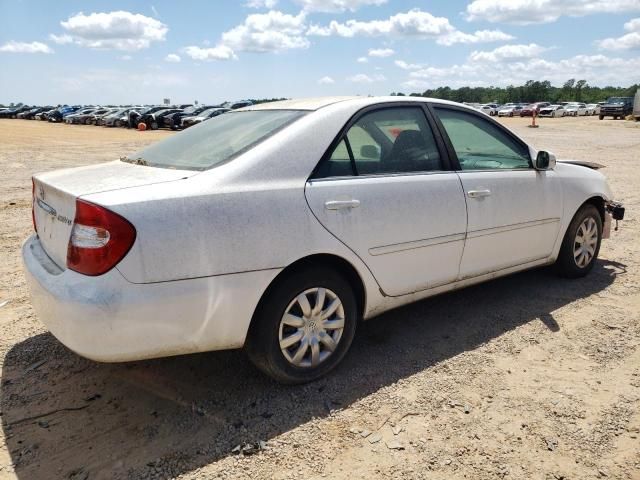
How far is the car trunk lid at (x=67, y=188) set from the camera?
2637 millimetres

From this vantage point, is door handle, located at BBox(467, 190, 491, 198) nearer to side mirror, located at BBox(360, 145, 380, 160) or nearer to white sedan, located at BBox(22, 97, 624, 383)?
white sedan, located at BBox(22, 97, 624, 383)

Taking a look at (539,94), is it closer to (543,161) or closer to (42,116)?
(42,116)

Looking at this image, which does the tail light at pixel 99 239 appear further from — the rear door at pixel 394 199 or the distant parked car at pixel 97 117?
the distant parked car at pixel 97 117

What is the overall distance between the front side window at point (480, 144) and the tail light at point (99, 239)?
7.63 ft

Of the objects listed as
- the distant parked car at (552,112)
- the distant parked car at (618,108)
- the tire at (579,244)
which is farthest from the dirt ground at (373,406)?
the distant parked car at (552,112)

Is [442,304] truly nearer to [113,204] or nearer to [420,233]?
[420,233]

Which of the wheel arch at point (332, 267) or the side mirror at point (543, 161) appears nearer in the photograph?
the wheel arch at point (332, 267)

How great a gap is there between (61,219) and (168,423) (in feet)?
3.85

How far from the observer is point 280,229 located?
2770mm

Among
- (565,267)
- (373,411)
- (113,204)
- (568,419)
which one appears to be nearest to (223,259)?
(113,204)

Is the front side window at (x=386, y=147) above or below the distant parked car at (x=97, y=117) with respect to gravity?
below

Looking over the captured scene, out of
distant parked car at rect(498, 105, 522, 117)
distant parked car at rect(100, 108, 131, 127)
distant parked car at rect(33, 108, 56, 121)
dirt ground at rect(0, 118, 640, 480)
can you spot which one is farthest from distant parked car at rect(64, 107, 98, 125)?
dirt ground at rect(0, 118, 640, 480)

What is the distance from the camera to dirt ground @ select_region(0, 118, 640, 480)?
8.08 ft

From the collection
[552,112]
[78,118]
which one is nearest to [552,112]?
[552,112]
